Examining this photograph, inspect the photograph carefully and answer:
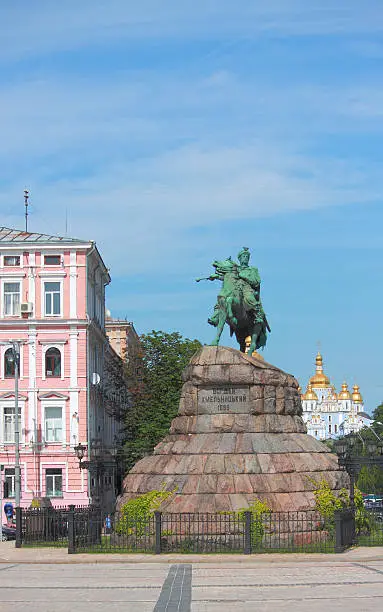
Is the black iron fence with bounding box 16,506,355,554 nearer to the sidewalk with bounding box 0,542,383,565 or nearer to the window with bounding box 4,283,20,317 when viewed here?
the sidewalk with bounding box 0,542,383,565

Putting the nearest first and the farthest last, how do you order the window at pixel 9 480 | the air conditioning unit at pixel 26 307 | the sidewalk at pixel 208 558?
the sidewalk at pixel 208 558
the window at pixel 9 480
the air conditioning unit at pixel 26 307

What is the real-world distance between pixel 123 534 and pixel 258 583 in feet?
28.3

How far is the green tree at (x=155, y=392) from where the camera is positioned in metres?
54.6

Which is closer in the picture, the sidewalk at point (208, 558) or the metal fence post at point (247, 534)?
the sidewalk at point (208, 558)

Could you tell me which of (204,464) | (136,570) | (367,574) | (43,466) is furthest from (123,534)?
(43,466)

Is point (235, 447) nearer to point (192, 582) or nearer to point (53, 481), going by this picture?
point (192, 582)

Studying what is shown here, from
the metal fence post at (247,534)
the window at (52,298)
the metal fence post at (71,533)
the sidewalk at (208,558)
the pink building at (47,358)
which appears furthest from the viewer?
the window at (52,298)

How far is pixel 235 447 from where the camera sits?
1191 inches

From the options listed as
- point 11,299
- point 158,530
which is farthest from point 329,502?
point 11,299

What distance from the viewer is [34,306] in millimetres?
53250

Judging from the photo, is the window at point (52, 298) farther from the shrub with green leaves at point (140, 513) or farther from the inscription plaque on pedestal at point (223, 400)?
the shrub with green leaves at point (140, 513)

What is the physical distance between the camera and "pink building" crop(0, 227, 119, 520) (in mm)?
52156

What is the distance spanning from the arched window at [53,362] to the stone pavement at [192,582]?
24273 mm

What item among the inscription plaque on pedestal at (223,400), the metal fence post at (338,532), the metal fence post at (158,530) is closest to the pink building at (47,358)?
the inscription plaque on pedestal at (223,400)
